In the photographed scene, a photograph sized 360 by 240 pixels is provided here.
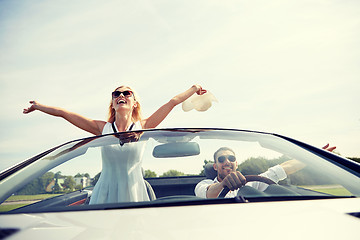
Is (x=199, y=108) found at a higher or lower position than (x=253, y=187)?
higher

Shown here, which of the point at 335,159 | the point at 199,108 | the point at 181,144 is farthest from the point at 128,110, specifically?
the point at 335,159

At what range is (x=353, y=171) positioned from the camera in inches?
64.9

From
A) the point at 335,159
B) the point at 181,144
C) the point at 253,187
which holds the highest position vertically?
the point at 181,144

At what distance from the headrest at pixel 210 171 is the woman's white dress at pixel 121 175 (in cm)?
44

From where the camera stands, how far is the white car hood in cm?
99

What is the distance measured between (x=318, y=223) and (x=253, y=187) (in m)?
0.48

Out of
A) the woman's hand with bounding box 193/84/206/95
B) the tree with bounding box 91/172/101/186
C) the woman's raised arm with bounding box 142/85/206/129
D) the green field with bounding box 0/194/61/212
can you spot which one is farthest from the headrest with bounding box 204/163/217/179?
the woman's raised arm with bounding box 142/85/206/129

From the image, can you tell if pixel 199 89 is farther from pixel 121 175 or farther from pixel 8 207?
pixel 8 207

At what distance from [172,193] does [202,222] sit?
659 mm

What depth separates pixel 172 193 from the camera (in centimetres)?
170

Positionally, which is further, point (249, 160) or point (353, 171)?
point (249, 160)

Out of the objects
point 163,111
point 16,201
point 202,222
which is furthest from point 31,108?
point 202,222

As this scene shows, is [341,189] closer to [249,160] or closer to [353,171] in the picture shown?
[353,171]

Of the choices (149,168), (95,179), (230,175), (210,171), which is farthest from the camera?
(210,171)
